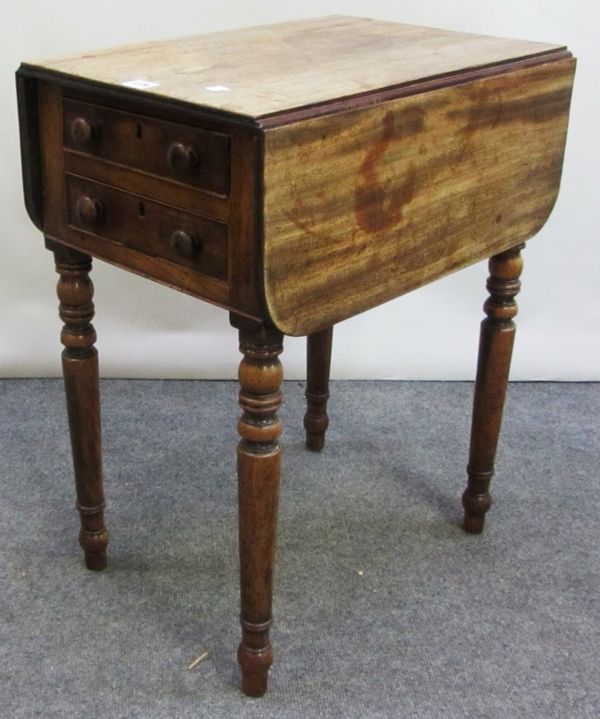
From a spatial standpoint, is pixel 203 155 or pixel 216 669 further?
pixel 216 669

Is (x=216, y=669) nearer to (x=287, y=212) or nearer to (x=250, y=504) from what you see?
(x=250, y=504)

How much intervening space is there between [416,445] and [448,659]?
67 cm

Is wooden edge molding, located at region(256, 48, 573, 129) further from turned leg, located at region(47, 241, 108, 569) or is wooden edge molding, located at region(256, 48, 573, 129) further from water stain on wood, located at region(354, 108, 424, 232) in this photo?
turned leg, located at region(47, 241, 108, 569)

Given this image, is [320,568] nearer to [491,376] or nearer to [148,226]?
[491,376]

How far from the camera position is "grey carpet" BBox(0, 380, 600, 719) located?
1.60 meters

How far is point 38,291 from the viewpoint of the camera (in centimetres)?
247

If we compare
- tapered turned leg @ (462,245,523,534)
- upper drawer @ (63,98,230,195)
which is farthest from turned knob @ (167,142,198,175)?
tapered turned leg @ (462,245,523,534)

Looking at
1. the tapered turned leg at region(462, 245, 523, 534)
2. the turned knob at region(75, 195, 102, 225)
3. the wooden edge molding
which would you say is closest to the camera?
the wooden edge molding

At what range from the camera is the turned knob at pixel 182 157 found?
4.24 feet

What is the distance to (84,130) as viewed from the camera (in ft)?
4.62

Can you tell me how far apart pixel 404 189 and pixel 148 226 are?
1.06ft

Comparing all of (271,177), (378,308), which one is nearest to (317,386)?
(378,308)

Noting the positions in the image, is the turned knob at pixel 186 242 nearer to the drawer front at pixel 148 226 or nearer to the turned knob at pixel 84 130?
the drawer front at pixel 148 226

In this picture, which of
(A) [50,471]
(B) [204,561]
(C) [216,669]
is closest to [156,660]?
(C) [216,669]
